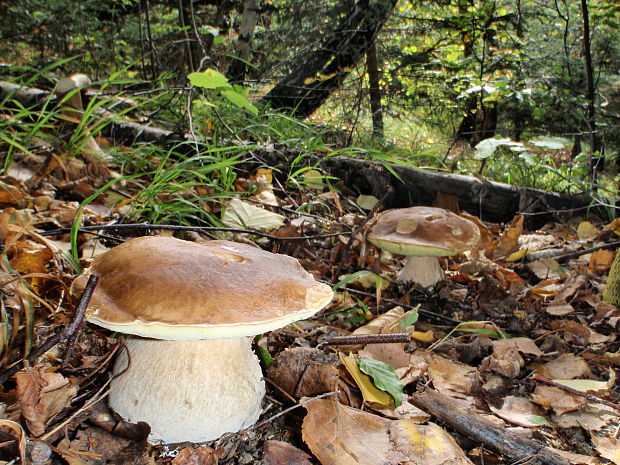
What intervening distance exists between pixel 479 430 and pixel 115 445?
106 centimetres

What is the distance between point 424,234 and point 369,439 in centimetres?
141

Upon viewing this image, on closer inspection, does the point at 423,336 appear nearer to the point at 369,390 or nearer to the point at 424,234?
the point at 424,234

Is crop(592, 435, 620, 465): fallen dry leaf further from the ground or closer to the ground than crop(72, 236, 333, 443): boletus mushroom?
closer to the ground

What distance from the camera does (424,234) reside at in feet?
7.91

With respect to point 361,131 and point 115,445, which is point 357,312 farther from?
point 361,131

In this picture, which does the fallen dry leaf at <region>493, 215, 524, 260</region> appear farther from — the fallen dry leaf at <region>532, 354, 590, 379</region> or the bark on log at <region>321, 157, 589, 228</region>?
the fallen dry leaf at <region>532, 354, 590, 379</region>

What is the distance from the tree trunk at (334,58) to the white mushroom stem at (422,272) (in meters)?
2.49

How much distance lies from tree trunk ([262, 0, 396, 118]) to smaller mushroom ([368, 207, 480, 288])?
2.41 metres

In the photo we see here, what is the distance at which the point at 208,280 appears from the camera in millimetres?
1077

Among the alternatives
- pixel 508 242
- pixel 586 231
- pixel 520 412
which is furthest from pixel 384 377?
pixel 586 231

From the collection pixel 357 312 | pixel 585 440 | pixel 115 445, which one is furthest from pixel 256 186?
pixel 585 440

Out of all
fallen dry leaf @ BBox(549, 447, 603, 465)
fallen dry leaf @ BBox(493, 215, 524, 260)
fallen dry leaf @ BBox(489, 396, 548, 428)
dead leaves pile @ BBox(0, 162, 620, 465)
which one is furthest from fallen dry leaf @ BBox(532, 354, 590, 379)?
fallen dry leaf @ BBox(493, 215, 524, 260)

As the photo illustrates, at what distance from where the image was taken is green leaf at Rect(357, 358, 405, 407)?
1349mm

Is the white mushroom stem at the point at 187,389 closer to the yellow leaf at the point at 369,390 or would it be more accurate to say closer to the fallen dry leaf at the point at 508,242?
the yellow leaf at the point at 369,390
